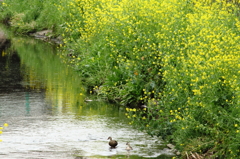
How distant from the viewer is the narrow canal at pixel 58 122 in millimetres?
10044

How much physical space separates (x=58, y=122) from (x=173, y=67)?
2958 millimetres

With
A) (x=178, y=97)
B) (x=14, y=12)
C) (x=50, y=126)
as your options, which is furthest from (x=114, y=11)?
(x=14, y=12)

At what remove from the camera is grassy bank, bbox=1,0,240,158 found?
905 cm

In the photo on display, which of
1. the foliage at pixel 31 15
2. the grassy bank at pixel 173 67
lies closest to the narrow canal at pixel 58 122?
the grassy bank at pixel 173 67

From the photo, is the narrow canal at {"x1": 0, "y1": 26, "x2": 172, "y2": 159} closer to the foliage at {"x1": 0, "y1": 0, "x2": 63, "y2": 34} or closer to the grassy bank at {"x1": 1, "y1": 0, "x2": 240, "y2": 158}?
the grassy bank at {"x1": 1, "y1": 0, "x2": 240, "y2": 158}

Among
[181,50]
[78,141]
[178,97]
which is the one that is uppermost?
[181,50]

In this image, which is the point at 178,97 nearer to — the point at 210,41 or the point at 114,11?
the point at 210,41

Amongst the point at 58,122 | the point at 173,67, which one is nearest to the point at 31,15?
the point at 58,122

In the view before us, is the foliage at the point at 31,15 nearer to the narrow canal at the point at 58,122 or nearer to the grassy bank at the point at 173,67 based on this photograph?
the grassy bank at the point at 173,67

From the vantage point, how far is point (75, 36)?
862 inches

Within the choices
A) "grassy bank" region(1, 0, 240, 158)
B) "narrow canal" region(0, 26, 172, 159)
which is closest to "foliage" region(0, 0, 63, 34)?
"grassy bank" region(1, 0, 240, 158)

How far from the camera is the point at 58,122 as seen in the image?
12031 mm

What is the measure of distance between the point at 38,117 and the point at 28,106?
1160 millimetres

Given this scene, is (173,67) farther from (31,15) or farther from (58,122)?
(31,15)
